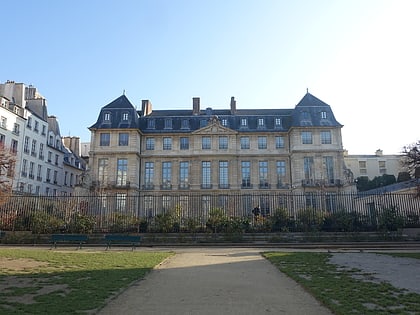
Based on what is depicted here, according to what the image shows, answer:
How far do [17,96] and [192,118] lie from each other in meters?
20.2

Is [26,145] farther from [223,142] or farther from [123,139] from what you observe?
[223,142]

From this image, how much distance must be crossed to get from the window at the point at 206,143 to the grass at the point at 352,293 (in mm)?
35239

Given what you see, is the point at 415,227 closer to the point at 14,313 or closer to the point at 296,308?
the point at 296,308

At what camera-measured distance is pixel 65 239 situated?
18.3 metres

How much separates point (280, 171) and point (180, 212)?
24.7m

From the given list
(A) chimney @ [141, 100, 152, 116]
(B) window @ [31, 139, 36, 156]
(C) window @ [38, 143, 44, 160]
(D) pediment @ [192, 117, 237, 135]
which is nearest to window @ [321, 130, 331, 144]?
(D) pediment @ [192, 117, 237, 135]

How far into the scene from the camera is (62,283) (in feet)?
24.7

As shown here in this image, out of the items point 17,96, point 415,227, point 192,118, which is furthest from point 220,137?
point 415,227

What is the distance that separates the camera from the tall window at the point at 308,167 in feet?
139

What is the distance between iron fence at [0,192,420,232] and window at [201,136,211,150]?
2193 centimetres

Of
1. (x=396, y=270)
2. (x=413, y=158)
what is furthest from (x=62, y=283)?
(x=413, y=158)

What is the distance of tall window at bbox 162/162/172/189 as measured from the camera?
4409cm

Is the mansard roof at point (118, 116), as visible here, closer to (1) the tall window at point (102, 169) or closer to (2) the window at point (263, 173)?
(1) the tall window at point (102, 169)

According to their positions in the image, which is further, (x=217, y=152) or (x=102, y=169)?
(x=217, y=152)
